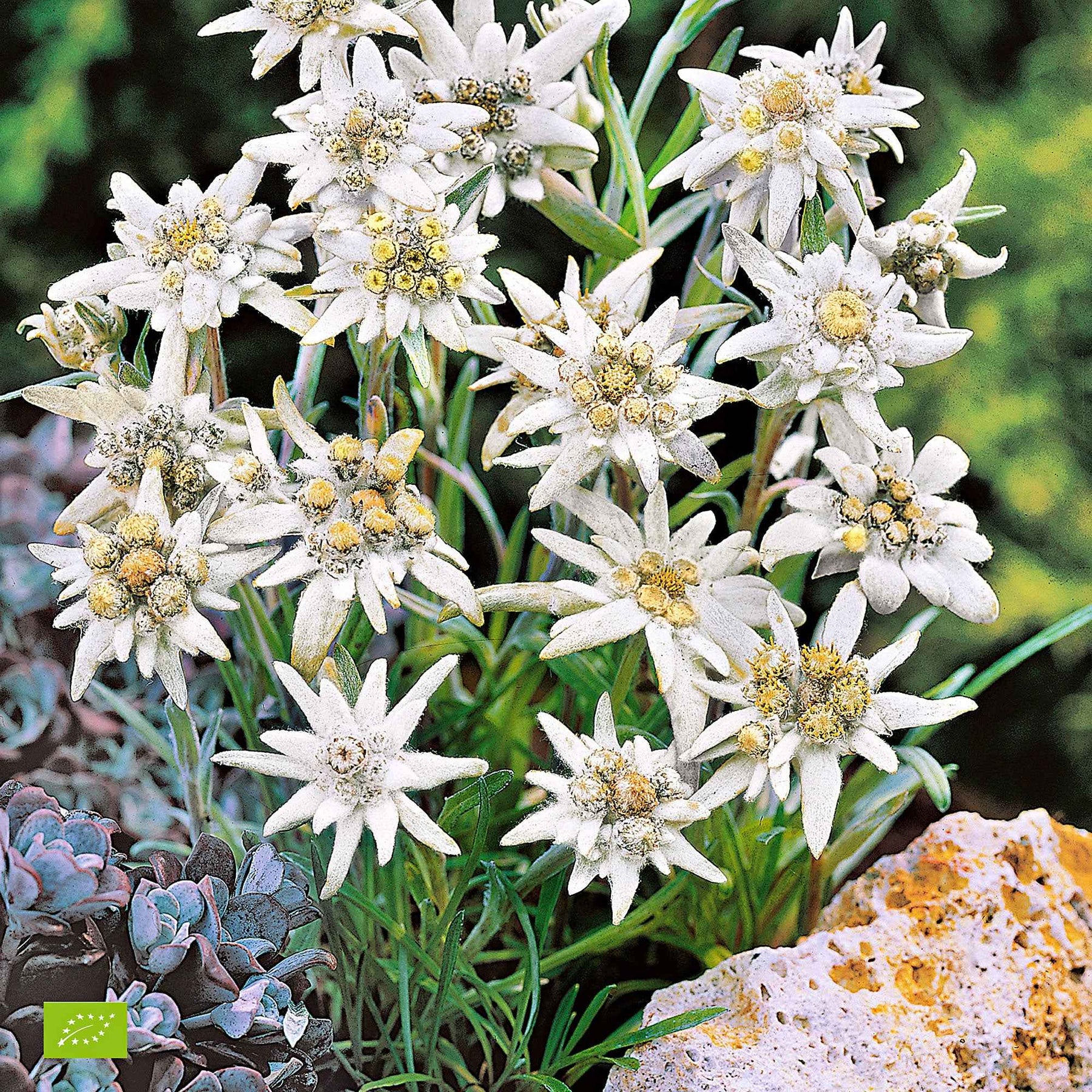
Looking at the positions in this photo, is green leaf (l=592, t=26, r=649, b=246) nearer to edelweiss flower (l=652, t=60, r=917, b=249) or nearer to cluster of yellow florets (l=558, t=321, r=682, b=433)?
edelweiss flower (l=652, t=60, r=917, b=249)

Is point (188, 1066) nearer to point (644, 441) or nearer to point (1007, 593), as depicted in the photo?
point (644, 441)

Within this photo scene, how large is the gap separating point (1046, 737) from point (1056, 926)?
638mm

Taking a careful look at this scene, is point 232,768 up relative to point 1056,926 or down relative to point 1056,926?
down

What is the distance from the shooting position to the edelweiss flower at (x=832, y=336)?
75 centimetres

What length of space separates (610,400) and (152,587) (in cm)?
32

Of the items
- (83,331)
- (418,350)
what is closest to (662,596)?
(418,350)

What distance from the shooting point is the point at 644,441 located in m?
0.72

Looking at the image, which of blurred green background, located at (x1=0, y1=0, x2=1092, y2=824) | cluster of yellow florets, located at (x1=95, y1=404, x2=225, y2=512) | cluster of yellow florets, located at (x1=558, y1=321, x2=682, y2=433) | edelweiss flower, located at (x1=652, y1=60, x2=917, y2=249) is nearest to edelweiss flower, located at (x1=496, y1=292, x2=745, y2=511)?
cluster of yellow florets, located at (x1=558, y1=321, x2=682, y2=433)

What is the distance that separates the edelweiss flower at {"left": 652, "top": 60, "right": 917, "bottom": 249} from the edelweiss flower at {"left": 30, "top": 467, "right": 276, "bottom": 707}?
41 centimetres

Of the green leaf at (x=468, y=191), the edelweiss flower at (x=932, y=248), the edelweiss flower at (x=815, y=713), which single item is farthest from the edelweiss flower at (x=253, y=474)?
the edelweiss flower at (x=932, y=248)

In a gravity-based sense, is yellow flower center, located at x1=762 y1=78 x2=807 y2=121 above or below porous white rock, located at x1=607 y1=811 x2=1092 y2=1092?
above

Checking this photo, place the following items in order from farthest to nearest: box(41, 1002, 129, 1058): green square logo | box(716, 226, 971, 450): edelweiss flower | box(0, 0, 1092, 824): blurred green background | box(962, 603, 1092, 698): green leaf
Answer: box(0, 0, 1092, 824): blurred green background
box(962, 603, 1092, 698): green leaf
box(716, 226, 971, 450): edelweiss flower
box(41, 1002, 129, 1058): green square logo

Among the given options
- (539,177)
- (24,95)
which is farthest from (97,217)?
(539,177)

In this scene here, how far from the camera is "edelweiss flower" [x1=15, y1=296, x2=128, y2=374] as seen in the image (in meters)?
0.77
